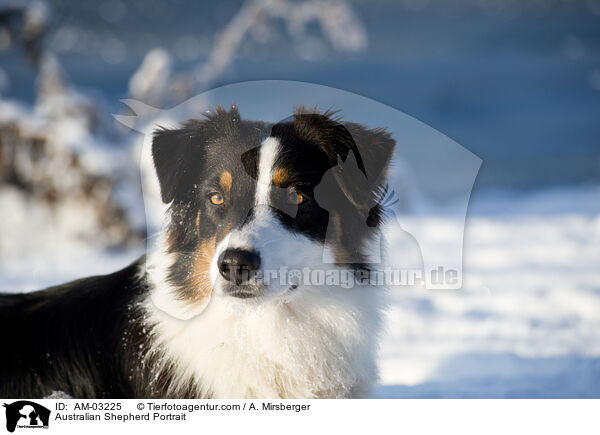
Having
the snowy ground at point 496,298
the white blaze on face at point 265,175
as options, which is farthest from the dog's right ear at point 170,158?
the snowy ground at point 496,298

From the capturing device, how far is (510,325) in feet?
11.2

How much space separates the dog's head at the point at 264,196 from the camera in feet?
6.19

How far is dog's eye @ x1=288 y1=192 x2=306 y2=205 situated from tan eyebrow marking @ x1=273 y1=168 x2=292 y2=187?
1.9 inches

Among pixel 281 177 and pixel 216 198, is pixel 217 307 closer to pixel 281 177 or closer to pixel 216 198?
pixel 216 198

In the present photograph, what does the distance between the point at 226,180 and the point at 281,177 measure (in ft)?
0.66

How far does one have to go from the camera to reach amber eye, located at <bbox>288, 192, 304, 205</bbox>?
1.95m

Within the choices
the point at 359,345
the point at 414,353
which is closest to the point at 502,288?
the point at 414,353

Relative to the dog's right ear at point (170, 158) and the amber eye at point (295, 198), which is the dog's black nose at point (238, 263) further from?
the dog's right ear at point (170, 158)

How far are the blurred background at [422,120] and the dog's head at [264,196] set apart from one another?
1.64 ft

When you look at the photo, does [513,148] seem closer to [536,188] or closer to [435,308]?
[536,188]
